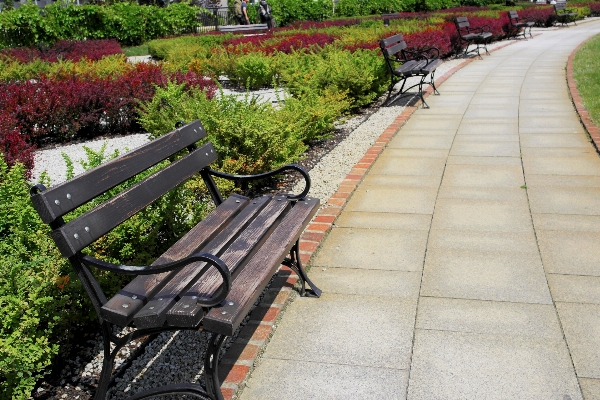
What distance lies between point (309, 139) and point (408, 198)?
226cm

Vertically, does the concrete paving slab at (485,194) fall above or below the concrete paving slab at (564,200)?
above

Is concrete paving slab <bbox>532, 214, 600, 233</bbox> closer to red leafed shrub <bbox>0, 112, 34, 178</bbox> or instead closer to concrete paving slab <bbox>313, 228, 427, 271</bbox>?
concrete paving slab <bbox>313, 228, 427, 271</bbox>

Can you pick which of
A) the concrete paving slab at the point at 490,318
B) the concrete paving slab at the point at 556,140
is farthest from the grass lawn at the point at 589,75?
the concrete paving slab at the point at 490,318

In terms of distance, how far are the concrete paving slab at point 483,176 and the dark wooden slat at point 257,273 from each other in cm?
239

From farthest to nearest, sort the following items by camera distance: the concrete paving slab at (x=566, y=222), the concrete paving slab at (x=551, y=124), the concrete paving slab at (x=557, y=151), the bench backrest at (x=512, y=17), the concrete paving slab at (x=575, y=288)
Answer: the bench backrest at (x=512, y=17)
the concrete paving slab at (x=551, y=124)
the concrete paving slab at (x=557, y=151)
the concrete paving slab at (x=566, y=222)
the concrete paving slab at (x=575, y=288)

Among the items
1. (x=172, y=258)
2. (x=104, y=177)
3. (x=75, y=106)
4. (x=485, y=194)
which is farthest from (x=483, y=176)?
(x=75, y=106)

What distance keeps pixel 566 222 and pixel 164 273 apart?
10.4ft

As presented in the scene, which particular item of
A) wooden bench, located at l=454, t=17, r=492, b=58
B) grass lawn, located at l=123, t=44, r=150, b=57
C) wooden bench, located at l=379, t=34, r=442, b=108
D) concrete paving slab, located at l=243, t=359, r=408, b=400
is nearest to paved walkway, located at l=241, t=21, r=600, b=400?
concrete paving slab, located at l=243, t=359, r=408, b=400

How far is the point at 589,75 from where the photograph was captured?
11.4 m

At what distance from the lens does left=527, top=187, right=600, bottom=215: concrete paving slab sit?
4.80 m

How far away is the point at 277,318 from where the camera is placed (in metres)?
3.36

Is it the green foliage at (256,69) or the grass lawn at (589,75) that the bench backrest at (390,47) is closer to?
the green foliage at (256,69)

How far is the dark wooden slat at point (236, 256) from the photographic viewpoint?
7.70 ft

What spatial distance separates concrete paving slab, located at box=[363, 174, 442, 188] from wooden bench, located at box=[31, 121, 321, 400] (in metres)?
2.27
